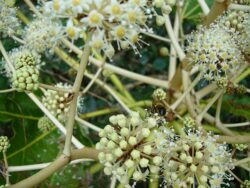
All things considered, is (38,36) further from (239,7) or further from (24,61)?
(239,7)

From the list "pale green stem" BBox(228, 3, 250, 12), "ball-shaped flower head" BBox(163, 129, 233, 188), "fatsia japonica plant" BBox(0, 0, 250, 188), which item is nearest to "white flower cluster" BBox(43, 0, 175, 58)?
"fatsia japonica plant" BBox(0, 0, 250, 188)

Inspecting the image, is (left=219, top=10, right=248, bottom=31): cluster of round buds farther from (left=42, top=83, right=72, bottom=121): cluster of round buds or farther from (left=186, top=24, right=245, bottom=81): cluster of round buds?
(left=42, top=83, right=72, bottom=121): cluster of round buds

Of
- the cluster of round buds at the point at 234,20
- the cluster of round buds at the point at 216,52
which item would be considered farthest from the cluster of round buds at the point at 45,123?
the cluster of round buds at the point at 234,20

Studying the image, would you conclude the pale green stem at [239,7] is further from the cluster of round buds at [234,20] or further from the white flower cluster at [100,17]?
the white flower cluster at [100,17]

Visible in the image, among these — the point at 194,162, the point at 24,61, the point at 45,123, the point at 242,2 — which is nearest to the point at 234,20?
the point at 242,2

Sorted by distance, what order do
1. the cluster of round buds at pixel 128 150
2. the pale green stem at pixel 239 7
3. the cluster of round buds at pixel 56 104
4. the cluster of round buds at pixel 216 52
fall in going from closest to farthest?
the cluster of round buds at pixel 128 150
the pale green stem at pixel 239 7
the cluster of round buds at pixel 216 52
the cluster of round buds at pixel 56 104

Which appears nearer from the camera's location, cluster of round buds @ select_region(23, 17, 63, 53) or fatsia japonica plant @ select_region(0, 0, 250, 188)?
fatsia japonica plant @ select_region(0, 0, 250, 188)

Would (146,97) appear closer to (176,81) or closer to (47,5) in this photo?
(176,81)
